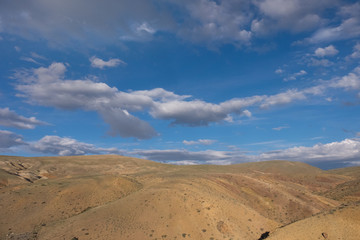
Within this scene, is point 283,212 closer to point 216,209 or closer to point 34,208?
point 216,209

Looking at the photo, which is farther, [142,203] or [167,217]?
[142,203]

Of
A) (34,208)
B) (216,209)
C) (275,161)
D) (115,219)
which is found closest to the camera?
(115,219)

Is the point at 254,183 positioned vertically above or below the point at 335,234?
above

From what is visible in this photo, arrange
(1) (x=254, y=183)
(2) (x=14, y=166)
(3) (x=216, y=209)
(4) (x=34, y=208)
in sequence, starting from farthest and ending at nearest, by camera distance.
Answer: (2) (x=14, y=166), (1) (x=254, y=183), (4) (x=34, y=208), (3) (x=216, y=209)

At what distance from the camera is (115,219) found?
3731cm

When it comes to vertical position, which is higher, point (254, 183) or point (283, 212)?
point (254, 183)

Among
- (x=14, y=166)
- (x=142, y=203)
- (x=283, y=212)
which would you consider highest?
(x=14, y=166)

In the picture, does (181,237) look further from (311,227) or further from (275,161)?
(275,161)

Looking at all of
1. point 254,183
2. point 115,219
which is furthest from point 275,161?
point 115,219

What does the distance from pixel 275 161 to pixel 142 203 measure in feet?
500

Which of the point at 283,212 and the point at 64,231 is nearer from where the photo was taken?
the point at 64,231

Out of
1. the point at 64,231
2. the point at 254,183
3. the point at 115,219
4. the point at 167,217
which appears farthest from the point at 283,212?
the point at 64,231

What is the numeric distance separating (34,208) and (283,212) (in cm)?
5170

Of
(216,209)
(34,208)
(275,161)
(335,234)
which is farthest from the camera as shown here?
(275,161)
